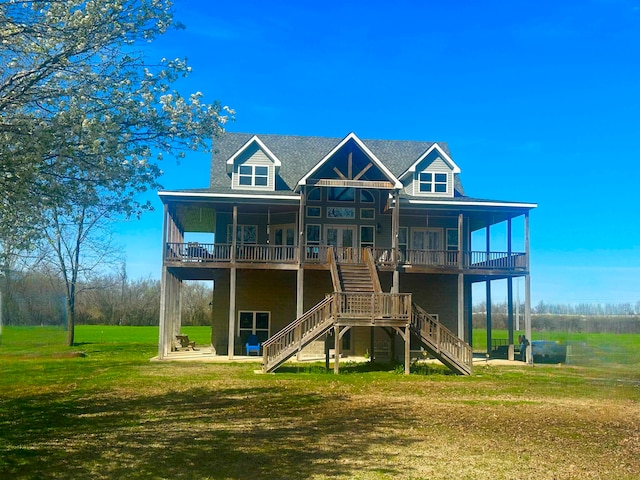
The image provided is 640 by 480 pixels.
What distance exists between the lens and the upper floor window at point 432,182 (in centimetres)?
3005

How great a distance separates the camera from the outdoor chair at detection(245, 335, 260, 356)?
27.6m

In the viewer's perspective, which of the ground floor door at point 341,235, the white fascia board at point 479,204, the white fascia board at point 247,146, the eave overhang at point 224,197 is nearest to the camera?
the eave overhang at point 224,197

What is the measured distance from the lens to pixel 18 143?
29.2 ft

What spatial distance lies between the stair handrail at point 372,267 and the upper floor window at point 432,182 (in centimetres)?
541

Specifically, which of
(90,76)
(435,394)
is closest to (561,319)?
(435,394)

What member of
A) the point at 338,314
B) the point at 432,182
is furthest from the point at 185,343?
the point at 432,182

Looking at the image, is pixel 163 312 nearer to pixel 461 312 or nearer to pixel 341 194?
pixel 341 194

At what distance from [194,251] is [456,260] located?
39.8 ft

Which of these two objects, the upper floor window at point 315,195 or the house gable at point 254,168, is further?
the upper floor window at point 315,195

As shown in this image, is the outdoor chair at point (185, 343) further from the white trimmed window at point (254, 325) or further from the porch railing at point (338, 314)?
the porch railing at point (338, 314)

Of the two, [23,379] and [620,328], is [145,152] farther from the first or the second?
[620,328]

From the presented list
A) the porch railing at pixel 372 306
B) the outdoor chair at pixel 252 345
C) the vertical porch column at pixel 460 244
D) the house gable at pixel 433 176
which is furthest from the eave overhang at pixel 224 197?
the vertical porch column at pixel 460 244

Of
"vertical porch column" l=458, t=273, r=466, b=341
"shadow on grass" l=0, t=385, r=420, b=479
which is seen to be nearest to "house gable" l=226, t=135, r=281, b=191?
"vertical porch column" l=458, t=273, r=466, b=341

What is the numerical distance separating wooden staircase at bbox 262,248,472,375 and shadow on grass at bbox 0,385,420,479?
5.78 metres
